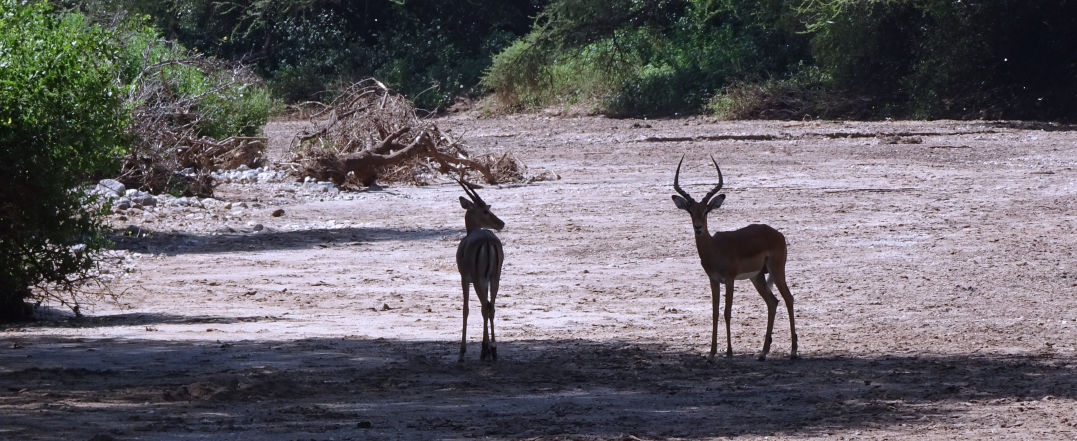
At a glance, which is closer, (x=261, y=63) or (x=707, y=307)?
(x=707, y=307)

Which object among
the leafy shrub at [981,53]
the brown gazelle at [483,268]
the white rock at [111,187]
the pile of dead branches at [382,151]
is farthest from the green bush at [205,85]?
the leafy shrub at [981,53]

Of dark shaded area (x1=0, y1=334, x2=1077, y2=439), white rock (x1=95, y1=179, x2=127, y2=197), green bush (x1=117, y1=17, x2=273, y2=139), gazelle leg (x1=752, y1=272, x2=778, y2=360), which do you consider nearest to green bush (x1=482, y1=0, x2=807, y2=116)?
green bush (x1=117, y1=17, x2=273, y2=139)

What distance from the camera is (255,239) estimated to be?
1752cm

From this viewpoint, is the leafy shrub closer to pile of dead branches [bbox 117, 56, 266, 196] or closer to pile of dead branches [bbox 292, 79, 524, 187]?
pile of dead branches [bbox 292, 79, 524, 187]

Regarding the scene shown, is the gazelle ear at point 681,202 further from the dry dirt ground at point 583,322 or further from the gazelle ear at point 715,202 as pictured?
the dry dirt ground at point 583,322

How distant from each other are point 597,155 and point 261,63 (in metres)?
25.3

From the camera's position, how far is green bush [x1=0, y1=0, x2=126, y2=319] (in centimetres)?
1121

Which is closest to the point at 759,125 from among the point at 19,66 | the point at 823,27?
the point at 823,27

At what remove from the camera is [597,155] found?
92.5ft

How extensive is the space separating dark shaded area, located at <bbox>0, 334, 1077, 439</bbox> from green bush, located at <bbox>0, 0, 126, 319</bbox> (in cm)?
124

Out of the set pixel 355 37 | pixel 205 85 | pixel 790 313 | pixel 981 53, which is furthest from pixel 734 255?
pixel 355 37

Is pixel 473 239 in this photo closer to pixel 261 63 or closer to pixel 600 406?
pixel 600 406

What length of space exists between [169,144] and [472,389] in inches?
578

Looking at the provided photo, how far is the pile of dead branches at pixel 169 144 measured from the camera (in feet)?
68.5
